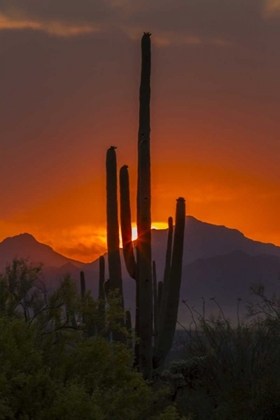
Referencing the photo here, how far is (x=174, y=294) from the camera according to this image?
23.0 m

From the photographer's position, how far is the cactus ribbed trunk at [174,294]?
73.6 ft

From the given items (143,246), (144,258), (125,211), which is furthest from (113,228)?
(144,258)

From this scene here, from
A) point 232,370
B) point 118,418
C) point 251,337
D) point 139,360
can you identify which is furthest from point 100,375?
point 251,337

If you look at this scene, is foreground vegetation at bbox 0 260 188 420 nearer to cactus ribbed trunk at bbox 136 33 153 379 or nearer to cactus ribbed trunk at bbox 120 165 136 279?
cactus ribbed trunk at bbox 136 33 153 379

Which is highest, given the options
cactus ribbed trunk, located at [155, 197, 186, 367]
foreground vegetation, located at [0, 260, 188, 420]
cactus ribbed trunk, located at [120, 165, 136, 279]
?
cactus ribbed trunk, located at [120, 165, 136, 279]

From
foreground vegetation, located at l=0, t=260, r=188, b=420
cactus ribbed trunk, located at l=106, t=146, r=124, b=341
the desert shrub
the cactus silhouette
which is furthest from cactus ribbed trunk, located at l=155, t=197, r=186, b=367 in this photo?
foreground vegetation, located at l=0, t=260, r=188, b=420

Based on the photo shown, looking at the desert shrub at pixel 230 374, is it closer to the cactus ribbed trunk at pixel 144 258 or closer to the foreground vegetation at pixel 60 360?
the cactus ribbed trunk at pixel 144 258

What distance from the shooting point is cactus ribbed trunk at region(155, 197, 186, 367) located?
73.6 ft

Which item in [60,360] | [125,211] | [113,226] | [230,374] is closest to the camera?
[60,360]

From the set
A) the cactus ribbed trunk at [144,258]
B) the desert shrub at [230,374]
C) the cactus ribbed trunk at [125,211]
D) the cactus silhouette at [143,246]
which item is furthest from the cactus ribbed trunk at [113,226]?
the desert shrub at [230,374]

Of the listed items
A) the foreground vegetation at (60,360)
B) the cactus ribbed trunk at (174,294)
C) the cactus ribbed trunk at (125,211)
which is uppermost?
the cactus ribbed trunk at (125,211)

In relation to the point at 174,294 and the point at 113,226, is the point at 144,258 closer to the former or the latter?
the point at 113,226

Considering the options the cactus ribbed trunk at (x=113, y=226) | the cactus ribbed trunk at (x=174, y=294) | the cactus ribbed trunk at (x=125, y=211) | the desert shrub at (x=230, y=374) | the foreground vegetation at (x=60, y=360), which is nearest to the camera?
the foreground vegetation at (x=60, y=360)

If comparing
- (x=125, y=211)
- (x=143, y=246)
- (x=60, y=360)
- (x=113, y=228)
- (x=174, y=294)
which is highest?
(x=125, y=211)
